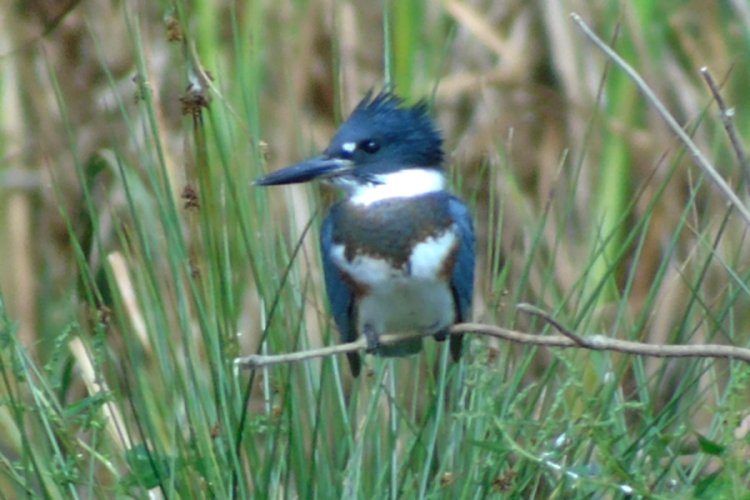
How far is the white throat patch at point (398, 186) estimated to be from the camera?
189 cm

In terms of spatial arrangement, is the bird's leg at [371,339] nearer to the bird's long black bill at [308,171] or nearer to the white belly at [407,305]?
the white belly at [407,305]

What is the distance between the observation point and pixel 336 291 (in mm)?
1799

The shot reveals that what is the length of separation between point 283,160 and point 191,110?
1096mm

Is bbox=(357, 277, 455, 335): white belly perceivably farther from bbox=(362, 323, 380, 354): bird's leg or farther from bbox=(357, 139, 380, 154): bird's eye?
bbox=(357, 139, 380, 154): bird's eye

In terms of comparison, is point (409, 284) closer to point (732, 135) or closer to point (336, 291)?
point (336, 291)

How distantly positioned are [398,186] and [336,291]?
7.2 inches

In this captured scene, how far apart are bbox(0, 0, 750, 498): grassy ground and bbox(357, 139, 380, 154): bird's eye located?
0.20 ft

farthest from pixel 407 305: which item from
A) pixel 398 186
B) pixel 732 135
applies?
pixel 732 135

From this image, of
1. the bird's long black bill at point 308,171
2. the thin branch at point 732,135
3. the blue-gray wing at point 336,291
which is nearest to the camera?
the thin branch at point 732,135

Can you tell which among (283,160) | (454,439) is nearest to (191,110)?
(454,439)

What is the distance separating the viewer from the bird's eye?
1.91 meters

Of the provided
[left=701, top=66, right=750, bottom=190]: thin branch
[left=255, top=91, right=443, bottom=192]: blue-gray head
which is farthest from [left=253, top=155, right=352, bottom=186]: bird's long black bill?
[left=701, top=66, right=750, bottom=190]: thin branch

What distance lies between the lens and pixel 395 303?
5.97 feet

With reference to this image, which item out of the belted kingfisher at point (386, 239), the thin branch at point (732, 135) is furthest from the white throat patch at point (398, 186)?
the thin branch at point (732, 135)
